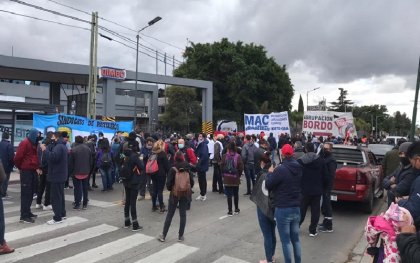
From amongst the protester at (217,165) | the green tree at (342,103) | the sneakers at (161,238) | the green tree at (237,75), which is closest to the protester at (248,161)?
the protester at (217,165)

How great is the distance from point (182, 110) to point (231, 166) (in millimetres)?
45529

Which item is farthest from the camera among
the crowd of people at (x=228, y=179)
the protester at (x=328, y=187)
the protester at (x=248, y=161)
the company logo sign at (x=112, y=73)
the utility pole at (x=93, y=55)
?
the company logo sign at (x=112, y=73)

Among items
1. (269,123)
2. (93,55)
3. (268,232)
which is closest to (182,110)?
(269,123)

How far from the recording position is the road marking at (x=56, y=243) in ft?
21.8

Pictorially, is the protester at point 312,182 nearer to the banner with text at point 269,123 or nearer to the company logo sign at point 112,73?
the banner with text at point 269,123

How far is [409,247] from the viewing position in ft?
9.98

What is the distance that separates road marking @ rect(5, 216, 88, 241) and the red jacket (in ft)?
4.39

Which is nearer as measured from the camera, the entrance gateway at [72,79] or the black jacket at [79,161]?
the black jacket at [79,161]

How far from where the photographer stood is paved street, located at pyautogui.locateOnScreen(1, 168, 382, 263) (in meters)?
6.77

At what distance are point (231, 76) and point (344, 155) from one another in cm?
3642

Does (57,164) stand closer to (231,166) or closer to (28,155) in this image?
(28,155)

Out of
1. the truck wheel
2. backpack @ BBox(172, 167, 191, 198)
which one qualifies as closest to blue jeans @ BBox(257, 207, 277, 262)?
backpack @ BBox(172, 167, 191, 198)

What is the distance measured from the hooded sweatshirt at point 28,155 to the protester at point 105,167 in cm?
411

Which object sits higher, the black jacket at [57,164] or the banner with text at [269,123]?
the banner with text at [269,123]
